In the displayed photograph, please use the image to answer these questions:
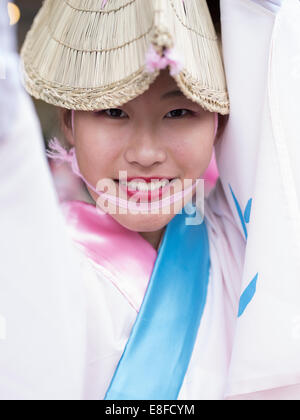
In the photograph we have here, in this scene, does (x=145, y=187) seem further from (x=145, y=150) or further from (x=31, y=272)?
(x=31, y=272)

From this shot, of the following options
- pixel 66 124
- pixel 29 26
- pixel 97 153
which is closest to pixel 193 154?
pixel 97 153

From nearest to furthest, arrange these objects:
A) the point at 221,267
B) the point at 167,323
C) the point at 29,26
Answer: the point at 167,323 → the point at 221,267 → the point at 29,26

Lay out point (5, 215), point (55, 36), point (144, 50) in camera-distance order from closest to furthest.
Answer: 1. point (5, 215)
2. point (144, 50)
3. point (55, 36)

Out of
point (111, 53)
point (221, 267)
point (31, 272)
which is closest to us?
point (31, 272)

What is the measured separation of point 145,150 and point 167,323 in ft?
1.13

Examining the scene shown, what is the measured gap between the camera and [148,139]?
35.7 inches

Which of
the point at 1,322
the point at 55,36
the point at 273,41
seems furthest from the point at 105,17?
the point at 1,322

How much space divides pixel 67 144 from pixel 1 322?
0.49 metres

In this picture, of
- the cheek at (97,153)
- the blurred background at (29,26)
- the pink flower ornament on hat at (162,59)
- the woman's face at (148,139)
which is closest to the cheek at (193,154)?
the woman's face at (148,139)

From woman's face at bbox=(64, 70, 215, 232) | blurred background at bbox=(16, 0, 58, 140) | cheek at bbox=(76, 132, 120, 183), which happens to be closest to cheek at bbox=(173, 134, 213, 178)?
woman's face at bbox=(64, 70, 215, 232)

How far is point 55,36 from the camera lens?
0.94m

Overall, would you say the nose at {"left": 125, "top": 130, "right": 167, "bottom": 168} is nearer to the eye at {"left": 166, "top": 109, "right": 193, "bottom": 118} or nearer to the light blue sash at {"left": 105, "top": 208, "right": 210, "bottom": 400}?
the eye at {"left": 166, "top": 109, "right": 193, "bottom": 118}
